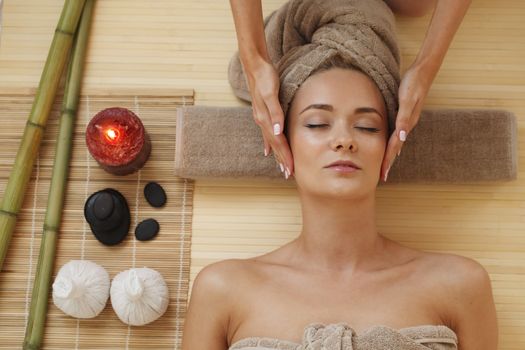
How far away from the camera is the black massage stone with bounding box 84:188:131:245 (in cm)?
195

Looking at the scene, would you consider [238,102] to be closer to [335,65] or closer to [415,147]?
[335,65]

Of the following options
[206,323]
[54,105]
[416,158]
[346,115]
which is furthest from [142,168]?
[416,158]

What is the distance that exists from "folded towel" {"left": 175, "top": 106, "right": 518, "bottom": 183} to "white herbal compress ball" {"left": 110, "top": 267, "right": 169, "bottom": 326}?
36 centimetres

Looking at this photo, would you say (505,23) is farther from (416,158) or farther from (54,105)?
(54,105)

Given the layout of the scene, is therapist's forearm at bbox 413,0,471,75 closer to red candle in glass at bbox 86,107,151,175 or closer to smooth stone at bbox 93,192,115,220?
red candle in glass at bbox 86,107,151,175

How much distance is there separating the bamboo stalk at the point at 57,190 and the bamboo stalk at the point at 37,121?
0.04m

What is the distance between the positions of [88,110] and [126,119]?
0.27m

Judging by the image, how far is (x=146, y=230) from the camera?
6.72ft

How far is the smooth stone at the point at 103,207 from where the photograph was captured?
6.39ft

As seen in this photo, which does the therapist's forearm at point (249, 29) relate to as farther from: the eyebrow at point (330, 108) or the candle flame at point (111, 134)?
the candle flame at point (111, 134)

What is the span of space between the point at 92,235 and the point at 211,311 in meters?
0.55

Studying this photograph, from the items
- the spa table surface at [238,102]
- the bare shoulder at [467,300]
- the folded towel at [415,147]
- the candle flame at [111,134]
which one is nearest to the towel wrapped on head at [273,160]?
the folded towel at [415,147]

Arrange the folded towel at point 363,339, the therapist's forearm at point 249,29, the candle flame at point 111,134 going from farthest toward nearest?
the candle flame at point 111,134, the therapist's forearm at point 249,29, the folded towel at point 363,339

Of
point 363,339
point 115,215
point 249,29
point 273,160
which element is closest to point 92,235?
point 115,215
